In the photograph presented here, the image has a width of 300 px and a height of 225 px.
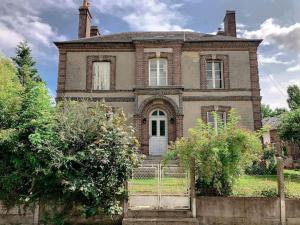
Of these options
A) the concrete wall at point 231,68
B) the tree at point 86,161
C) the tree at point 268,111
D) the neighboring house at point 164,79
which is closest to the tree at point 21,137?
the tree at point 86,161

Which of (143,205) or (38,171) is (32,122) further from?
(143,205)

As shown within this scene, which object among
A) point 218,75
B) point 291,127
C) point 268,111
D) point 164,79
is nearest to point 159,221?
point 291,127

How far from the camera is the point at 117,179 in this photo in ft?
27.8

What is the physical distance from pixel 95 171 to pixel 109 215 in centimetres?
124

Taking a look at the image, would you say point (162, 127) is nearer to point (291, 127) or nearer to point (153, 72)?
point (153, 72)

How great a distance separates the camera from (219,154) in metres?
8.79

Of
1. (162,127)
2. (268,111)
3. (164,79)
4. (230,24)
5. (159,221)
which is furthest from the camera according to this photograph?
(268,111)

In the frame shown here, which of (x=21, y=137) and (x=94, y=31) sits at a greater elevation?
(x=94, y=31)

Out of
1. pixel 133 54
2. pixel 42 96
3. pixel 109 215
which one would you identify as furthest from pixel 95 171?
pixel 133 54

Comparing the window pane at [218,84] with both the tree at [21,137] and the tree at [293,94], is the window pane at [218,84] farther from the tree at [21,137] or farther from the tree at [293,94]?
the tree at [293,94]

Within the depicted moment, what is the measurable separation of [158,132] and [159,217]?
1109 centimetres

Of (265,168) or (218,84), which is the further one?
(218,84)

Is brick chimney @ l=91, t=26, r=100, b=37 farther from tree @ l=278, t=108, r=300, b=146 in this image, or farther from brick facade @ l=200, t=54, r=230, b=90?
tree @ l=278, t=108, r=300, b=146

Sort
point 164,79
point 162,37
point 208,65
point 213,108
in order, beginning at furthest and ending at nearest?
1. point 162,37
2. point 208,65
3. point 164,79
4. point 213,108
